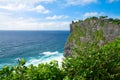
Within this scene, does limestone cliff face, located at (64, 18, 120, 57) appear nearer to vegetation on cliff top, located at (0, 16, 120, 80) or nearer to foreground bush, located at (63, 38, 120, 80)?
foreground bush, located at (63, 38, 120, 80)

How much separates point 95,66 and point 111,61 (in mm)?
1969

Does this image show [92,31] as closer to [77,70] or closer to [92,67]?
[92,67]

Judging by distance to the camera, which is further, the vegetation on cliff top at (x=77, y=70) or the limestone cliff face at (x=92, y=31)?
the limestone cliff face at (x=92, y=31)

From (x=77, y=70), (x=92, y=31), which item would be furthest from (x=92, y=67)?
(x=92, y=31)

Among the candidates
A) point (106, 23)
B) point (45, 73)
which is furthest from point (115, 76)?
point (106, 23)

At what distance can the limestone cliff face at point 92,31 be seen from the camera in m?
92.7

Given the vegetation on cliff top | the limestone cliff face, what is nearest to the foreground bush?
the vegetation on cliff top

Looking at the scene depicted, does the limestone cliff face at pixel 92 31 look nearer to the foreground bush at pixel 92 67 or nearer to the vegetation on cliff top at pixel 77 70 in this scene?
the foreground bush at pixel 92 67

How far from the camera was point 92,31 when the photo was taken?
10462cm

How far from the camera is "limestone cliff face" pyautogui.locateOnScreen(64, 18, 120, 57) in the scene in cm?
9269

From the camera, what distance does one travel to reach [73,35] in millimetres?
119125

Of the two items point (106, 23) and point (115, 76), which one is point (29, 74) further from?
point (106, 23)

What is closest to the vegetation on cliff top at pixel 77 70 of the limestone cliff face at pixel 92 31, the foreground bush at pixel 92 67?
the foreground bush at pixel 92 67

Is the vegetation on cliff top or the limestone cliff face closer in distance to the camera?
the vegetation on cliff top
